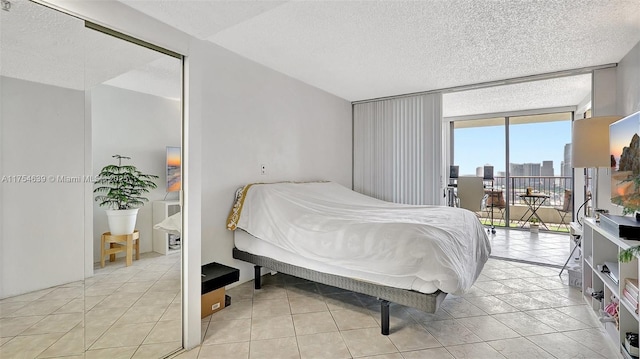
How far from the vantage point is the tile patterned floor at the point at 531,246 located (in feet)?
13.1

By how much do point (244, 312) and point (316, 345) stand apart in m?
0.77

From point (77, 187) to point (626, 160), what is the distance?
11.5 ft

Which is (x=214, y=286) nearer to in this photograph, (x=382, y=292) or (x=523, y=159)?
(x=382, y=292)

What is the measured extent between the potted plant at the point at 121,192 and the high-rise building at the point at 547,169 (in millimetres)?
7453

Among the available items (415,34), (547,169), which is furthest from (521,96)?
(415,34)

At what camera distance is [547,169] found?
20.9 feet

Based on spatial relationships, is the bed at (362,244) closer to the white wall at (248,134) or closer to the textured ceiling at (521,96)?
the white wall at (248,134)

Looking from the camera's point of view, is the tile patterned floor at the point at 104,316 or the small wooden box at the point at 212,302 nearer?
the tile patterned floor at the point at 104,316

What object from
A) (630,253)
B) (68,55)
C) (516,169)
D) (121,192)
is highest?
(68,55)

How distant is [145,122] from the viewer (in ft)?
6.17

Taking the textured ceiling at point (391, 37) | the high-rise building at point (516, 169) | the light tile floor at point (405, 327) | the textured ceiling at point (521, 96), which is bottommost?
the light tile floor at point (405, 327)

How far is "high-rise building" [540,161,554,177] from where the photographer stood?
20.7 feet

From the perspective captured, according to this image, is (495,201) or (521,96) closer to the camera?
(521,96)

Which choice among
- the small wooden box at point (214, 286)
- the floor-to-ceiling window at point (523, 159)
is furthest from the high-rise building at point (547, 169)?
the small wooden box at point (214, 286)
